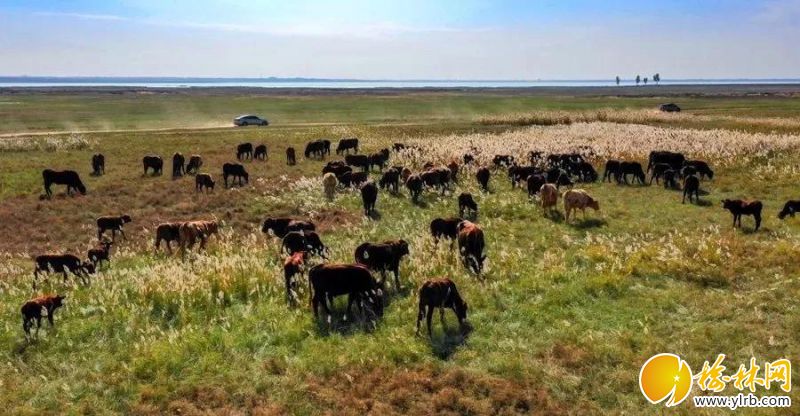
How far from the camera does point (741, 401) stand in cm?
877

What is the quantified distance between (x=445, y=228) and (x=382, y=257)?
4.22 meters

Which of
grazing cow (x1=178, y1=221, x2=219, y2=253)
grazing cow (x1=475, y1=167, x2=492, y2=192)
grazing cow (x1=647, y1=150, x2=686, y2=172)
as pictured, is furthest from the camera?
grazing cow (x1=647, y1=150, x2=686, y2=172)

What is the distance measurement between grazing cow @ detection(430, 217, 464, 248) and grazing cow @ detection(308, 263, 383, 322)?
5754 millimetres

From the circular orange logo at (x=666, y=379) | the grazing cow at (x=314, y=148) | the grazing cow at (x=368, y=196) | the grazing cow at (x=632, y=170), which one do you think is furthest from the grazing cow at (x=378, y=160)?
the circular orange logo at (x=666, y=379)

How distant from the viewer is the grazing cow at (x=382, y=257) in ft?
45.0

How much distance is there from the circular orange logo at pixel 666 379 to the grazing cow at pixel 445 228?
26.9ft

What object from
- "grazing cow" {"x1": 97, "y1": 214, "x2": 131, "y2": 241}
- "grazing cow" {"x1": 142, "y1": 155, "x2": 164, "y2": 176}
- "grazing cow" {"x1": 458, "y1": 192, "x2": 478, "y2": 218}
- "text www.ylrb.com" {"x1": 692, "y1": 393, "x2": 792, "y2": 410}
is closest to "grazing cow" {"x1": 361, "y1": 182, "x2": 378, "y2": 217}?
"grazing cow" {"x1": 458, "y1": 192, "x2": 478, "y2": 218}

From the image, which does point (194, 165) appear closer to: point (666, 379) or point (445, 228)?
point (445, 228)

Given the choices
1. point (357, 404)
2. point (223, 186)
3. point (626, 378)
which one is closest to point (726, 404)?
point (626, 378)

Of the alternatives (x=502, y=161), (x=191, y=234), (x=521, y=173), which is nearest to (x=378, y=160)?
(x=502, y=161)

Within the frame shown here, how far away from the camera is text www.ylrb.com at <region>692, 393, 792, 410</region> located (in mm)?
8656

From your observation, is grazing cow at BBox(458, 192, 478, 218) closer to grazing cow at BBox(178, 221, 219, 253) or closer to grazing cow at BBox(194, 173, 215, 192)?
grazing cow at BBox(178, 221, 219, 253)

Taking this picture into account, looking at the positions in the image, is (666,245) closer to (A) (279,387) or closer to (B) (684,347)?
(B) (684,347)

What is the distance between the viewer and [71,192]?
28203mm
